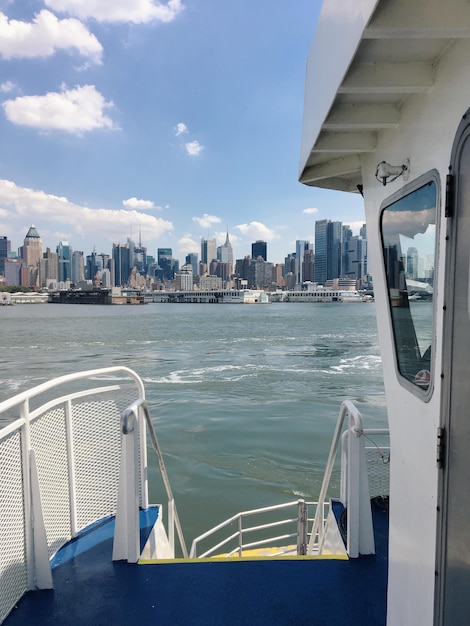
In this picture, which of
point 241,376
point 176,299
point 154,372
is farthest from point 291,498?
point 176,299

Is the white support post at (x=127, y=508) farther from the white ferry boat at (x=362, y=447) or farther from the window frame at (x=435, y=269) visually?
the window frame at (x=435, y=269)

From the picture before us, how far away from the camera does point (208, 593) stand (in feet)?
8.88

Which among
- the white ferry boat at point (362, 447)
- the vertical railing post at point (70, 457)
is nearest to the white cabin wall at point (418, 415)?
the white ferry boat at point (362, 447)

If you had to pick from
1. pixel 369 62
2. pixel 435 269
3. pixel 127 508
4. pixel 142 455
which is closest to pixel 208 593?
pixel 127 508

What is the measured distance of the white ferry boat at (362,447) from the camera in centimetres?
153

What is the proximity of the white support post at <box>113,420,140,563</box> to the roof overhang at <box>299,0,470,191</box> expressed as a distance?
2.13 metres

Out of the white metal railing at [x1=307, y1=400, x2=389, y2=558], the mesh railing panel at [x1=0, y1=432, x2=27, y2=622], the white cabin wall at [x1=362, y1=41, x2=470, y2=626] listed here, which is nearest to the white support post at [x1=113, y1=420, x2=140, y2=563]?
the mesh railing panel at [x1=0, y1=432, x2=27, y2=622]

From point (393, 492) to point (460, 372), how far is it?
939 millimetres

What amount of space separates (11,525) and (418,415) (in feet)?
6.96

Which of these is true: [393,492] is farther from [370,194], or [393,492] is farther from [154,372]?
[154,372]

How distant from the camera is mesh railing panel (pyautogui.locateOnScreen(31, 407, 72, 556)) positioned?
2.74 meters

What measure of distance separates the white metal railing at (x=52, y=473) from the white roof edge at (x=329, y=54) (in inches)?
81.9

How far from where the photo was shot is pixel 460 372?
1487 millimetres

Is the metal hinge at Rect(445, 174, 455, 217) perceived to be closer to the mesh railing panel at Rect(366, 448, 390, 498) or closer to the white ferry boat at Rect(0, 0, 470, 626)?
the white ferry boat at Rect(0, 0, 470, 626)
